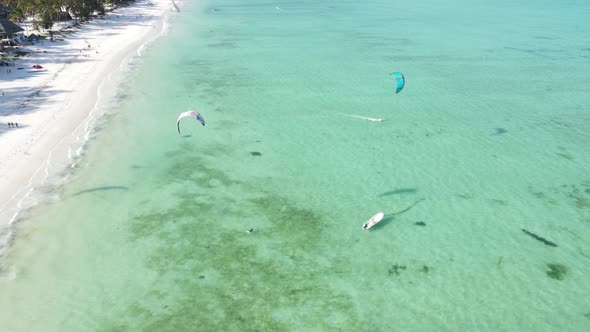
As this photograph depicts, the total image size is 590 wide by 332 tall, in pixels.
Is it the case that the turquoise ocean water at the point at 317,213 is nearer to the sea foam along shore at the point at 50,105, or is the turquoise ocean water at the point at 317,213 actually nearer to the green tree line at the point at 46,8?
the sea foam along shore at the point at 50,105

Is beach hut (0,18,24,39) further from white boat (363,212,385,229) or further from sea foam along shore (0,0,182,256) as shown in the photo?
white boat (363,212,385,229)

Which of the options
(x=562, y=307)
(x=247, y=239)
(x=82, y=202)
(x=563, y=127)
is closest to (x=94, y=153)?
(x=82, y=202)

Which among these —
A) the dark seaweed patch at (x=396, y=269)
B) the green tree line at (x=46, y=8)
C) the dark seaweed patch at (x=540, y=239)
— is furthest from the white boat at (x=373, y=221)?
the green tree line at (x=46, y=8)

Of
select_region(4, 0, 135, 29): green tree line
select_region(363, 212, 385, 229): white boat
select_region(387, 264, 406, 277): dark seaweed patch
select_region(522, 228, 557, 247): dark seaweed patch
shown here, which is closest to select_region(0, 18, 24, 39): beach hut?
select_region(4, 0, 135, 29): green tree line

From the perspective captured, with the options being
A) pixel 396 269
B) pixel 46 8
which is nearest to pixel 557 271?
Answer: pixel 396 269

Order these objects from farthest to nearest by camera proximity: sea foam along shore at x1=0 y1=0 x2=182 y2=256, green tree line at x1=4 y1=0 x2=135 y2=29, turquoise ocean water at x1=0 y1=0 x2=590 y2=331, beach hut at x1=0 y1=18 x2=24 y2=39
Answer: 1. green tree line at x1=4 y1=0 x2=135 y2=29
2. beach hut at x1=0 y1=18 x2=24 y2=39
3. sea foam along shore at x1=0 y1=0 x2=182 y2=256
4. turquoise ocean water at x1=0 y1=0 x2=590 y2=331

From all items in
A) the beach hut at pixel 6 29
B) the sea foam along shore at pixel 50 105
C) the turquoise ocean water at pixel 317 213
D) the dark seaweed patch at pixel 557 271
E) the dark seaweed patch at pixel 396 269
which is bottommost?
the dark seaweed patch at pixel 557 271

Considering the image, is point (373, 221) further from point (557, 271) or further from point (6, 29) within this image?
point (6, 29)
